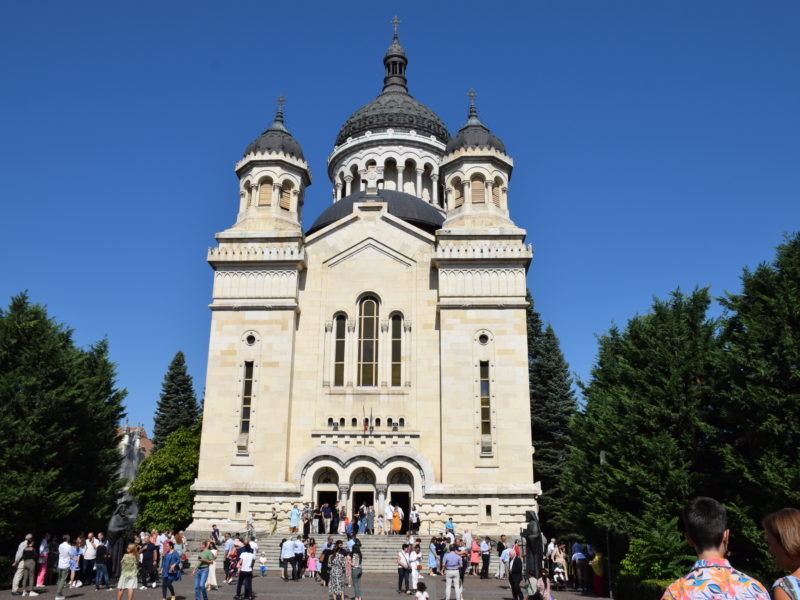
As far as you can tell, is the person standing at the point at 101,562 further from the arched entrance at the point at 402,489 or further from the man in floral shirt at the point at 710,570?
the man in floral shirt at the point at 710,570

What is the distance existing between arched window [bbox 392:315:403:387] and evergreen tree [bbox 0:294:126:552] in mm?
12203

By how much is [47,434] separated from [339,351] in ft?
45.2

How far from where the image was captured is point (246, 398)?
31.6 meters

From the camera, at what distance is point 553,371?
144 ft

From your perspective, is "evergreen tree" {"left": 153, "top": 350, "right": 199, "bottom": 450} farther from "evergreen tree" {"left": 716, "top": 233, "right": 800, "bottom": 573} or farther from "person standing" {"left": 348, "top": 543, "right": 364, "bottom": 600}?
"evergreen tree" {"left": 716, "top": 233, "right": 800, "bottom": 573}

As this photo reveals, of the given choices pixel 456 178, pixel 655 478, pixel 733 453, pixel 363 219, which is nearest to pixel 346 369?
pixel 363 219

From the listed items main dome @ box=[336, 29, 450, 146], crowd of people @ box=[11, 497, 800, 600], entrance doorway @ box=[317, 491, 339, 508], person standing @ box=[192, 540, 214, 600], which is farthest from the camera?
main dome @ box=[336, 29, 450, 146]

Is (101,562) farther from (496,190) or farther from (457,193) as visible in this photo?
(496,190)

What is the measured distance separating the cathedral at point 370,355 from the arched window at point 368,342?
71 millimetres

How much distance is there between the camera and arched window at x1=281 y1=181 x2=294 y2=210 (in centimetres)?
3509

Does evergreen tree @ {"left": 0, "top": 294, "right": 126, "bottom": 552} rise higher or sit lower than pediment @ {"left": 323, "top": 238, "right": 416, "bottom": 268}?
lower

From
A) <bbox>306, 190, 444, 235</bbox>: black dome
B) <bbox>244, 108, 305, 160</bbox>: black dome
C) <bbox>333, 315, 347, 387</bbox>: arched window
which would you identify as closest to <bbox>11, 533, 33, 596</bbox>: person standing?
<bbox>333, 315, 347, 387</bbox>: arched window

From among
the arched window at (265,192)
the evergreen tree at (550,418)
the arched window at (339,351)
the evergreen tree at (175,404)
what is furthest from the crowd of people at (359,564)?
the evergreen tree at (175,404)

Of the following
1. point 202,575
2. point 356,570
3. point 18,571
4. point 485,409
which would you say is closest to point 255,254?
point 485,409
